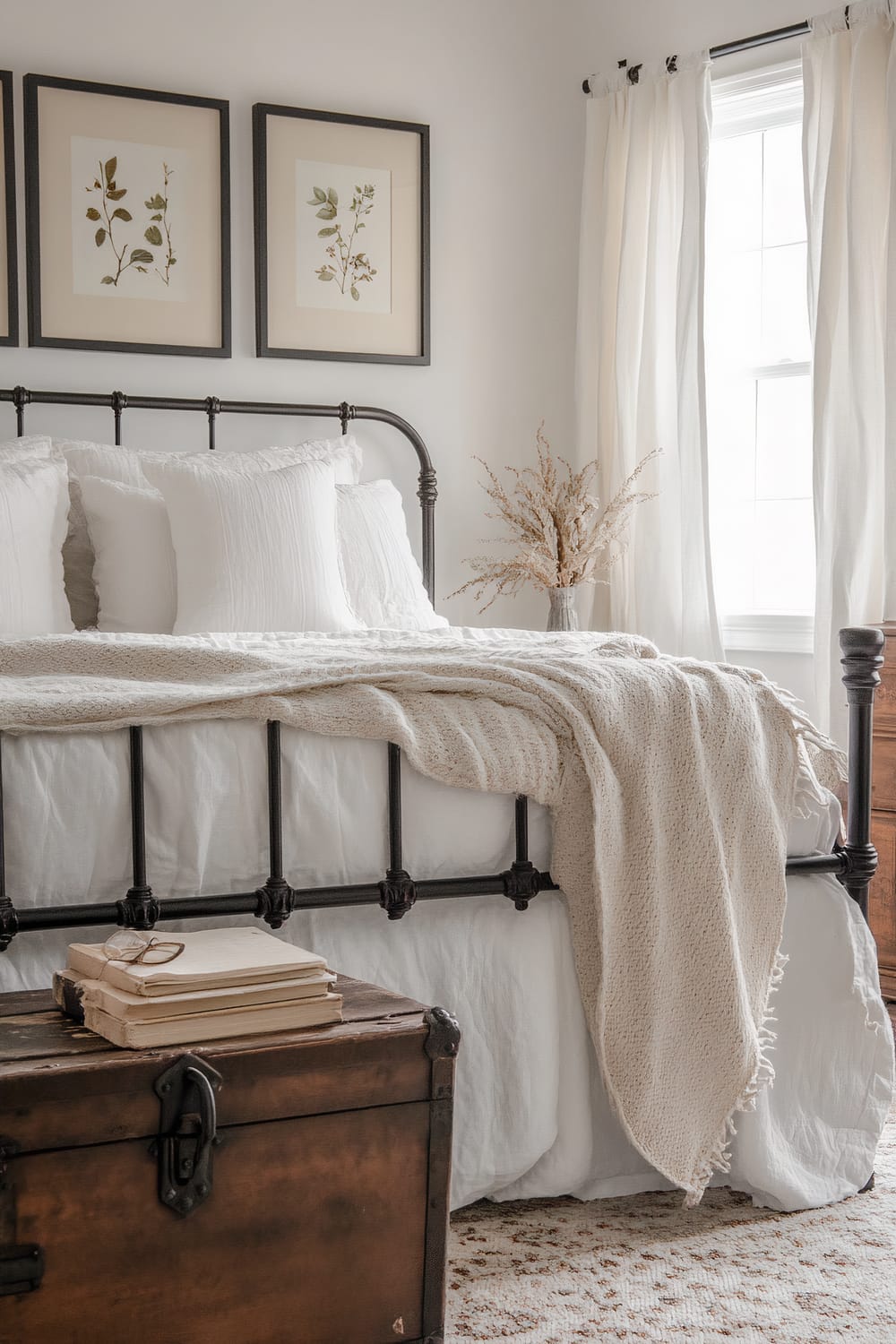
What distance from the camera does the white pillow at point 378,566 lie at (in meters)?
3.17

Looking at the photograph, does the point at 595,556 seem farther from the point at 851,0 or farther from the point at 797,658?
the point at 851,0

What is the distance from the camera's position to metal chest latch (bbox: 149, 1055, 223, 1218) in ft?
→ 4.23

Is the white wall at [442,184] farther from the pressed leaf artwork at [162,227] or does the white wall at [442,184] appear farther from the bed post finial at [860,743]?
the bed post finial at [860,743]

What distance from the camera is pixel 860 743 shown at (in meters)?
2.12

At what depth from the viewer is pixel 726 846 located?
1950 millimetres

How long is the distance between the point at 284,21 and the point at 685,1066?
294 cm

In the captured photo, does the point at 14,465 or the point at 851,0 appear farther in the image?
the point at 851,0

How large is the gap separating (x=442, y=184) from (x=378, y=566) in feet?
4.40

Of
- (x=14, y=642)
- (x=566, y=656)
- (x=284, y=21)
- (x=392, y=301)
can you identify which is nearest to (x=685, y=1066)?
(x=566, y=656)

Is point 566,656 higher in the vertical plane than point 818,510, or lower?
lower

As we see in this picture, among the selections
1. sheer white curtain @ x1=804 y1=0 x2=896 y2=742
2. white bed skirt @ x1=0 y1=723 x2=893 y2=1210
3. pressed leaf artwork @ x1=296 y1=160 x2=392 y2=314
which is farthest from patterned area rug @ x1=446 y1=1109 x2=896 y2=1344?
pressed leaf artwork @ x1=296 y1=160 x2=392 y2=314

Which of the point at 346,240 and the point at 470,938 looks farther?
the point at 346,240

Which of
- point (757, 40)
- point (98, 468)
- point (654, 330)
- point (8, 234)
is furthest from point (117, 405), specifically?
point (757, 40)

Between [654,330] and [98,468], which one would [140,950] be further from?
[654,330]
